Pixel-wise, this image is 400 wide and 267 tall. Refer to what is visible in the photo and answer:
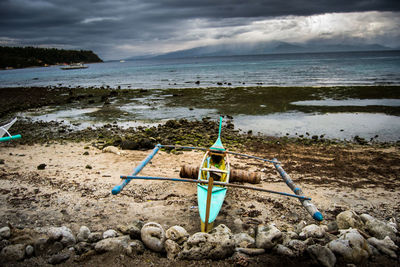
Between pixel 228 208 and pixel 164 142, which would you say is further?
pixel 164 142

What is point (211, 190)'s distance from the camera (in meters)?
4.79

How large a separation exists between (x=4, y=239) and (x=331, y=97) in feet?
87.2

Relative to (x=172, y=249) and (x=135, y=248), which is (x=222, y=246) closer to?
(x=172, y=249)

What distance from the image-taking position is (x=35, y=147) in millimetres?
11281

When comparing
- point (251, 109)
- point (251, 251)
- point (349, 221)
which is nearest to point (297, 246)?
point (251, 251)

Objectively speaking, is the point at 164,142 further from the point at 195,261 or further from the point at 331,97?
the point at 331,97

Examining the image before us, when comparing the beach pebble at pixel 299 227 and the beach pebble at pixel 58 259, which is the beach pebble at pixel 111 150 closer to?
the beach pebble at pixel 58 259

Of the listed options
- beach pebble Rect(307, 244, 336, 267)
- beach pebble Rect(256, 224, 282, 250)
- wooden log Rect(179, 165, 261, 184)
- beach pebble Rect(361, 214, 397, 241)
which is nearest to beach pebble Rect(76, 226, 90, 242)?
beach pebble Rect(256, 224, 282, 250)

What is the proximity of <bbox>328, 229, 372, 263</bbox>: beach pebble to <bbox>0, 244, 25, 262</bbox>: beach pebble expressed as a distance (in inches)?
212

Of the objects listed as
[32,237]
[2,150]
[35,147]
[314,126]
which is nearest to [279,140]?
[314,126]

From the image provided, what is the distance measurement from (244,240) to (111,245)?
249 cm

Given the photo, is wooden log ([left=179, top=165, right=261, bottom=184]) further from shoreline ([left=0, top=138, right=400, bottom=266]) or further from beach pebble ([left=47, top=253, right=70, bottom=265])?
beach pebble ([left=47, top=253, right=70, bottom=265])

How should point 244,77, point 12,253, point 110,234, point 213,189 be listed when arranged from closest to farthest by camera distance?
point 12,253 → point 110,234 → point 213,189 → point 244,77

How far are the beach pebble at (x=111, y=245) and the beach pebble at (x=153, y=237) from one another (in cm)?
35
